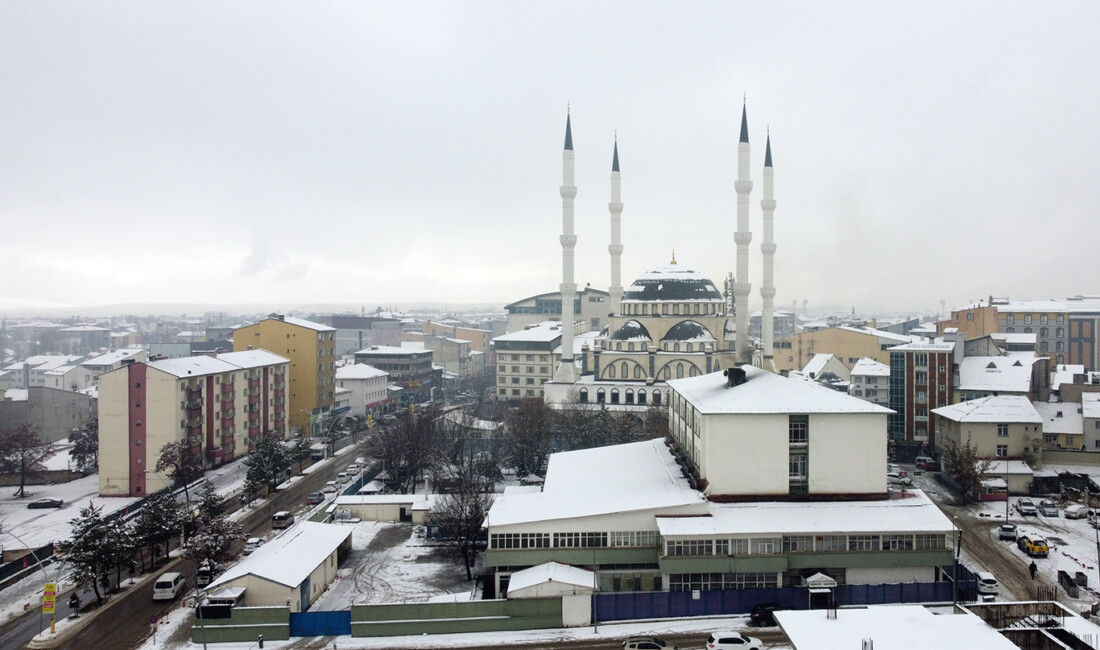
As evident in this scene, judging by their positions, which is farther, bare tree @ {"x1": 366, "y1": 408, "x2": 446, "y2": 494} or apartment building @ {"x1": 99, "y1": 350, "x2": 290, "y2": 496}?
apartment building @ {"x1": 99, "y1": 350, "x2": 290, "y2": 496}

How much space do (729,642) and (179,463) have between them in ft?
87.5

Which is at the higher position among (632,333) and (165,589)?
(632,333)

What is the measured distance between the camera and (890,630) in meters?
13.8

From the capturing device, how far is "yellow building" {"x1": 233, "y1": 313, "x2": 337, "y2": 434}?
50562mm

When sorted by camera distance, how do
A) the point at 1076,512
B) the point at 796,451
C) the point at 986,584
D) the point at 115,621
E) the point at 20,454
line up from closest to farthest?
the point at 115,621 → the point at 986,584 → the point at 796,451 → the point at 1076,512 → the point at 20,454

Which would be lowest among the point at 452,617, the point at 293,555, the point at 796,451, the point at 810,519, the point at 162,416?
the point at 452,617

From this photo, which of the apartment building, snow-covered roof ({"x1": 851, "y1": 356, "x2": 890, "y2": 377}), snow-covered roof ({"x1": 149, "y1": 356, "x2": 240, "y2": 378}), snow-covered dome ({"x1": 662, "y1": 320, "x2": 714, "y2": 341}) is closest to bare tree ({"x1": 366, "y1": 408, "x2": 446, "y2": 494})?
the apartment building

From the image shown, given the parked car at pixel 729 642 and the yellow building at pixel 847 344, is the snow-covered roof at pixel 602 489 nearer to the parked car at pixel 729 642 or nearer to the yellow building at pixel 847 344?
the parked car at pixel 729 642

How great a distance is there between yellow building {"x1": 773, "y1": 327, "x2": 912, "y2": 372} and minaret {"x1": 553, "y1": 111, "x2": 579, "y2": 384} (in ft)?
72.9

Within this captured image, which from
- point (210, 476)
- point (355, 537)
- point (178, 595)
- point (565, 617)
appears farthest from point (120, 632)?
point (210, 476)

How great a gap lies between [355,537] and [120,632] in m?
8.98

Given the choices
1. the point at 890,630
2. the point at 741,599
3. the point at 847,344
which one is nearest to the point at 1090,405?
the point at 847,344

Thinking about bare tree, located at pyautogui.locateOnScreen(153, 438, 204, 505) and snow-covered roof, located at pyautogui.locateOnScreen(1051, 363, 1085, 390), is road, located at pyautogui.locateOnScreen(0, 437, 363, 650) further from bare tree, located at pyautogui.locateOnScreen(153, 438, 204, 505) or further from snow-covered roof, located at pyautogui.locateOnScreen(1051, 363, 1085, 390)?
snow-covered roof, located at pyautogui.locateOnScreen(1051, 363, 1085, 390)

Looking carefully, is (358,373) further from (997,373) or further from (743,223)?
(997,373)
